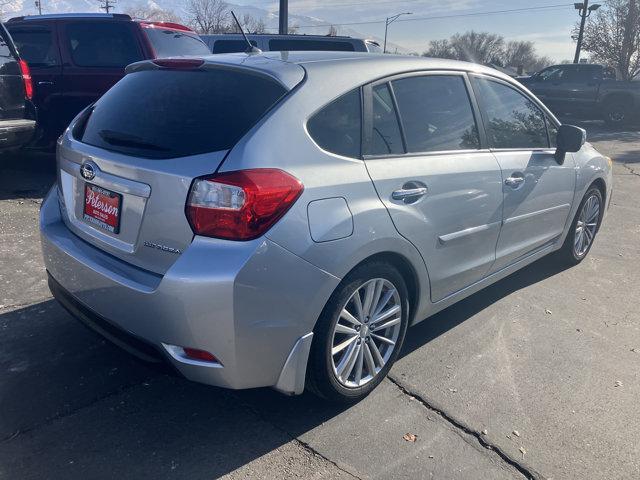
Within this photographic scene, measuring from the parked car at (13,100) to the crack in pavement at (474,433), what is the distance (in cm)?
503

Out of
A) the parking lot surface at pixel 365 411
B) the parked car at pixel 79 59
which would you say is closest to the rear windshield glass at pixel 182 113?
the parking lot surface at pixel 365 411

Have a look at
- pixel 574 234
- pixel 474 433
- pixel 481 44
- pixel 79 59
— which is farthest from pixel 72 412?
pixel 481 44

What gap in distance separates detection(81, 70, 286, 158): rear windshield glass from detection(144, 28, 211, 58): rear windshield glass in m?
4.69

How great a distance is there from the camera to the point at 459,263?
11.3 ft

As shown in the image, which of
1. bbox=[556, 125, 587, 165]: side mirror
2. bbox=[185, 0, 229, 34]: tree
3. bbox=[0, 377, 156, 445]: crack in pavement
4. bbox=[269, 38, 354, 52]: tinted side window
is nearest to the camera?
bbox=[0, 377, 156, 445]: crack in pavement

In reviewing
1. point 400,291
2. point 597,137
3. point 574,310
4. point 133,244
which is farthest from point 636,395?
point 597,137

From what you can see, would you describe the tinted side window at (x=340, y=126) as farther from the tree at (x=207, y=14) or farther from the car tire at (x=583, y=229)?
the tree at (x=207, y=14)

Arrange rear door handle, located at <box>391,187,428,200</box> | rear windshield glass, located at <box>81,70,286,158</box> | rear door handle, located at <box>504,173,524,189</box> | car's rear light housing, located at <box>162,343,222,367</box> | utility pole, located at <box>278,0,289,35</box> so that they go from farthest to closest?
utility pole, located at <box>278,0,289,35</box>, rear door handle, located at <box>504,173,524,189</box>, rear door handle, located at <box>391,187,428,200</box>, rear windshield glass, located at <box>81,70,286,158</box>, car's rear light housing, located at <box>162,343,222,367</box>

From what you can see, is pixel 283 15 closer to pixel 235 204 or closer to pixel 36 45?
pixel 36 45

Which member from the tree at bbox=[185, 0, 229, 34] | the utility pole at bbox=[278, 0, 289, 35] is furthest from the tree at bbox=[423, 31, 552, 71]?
the utility pole at bbox=[278, 0, 289, 35]

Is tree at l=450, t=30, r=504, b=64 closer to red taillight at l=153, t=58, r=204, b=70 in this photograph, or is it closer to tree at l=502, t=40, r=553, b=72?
tree at l=502, t=40, r=553, b=72

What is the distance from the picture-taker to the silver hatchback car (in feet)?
7.70

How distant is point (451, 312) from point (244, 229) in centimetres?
227

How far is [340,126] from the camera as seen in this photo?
275 centimetres
